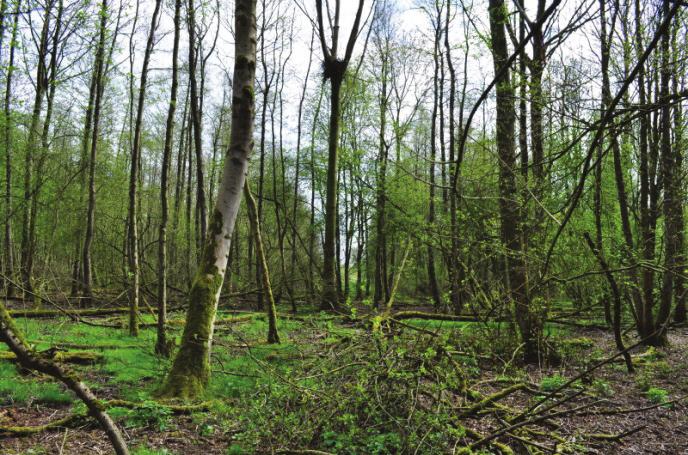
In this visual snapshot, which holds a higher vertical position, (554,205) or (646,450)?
(554,205)

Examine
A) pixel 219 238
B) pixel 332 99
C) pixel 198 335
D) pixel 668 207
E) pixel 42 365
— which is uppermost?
pixel 332 99

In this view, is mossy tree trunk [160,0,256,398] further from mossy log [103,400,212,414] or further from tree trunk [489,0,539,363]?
tree trunk [489,0,539,363]

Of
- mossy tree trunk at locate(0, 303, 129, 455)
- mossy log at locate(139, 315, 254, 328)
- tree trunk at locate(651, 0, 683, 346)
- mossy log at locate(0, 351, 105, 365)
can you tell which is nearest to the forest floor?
mossy log at locate(0, 351, 105, 365)

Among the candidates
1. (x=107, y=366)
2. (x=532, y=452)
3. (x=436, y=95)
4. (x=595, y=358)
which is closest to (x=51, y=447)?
(x=107, y=366)

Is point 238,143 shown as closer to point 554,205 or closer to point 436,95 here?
point 554,205

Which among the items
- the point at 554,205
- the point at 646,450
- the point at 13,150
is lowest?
the point at 646,450

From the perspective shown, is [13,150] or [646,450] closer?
[646,450]

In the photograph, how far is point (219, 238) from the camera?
5547mm

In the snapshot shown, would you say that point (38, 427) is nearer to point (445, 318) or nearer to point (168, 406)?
point (168, 406)

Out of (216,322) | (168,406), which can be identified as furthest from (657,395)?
(216,322)

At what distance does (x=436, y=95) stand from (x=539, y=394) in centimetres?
1978

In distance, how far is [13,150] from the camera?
51.0ft

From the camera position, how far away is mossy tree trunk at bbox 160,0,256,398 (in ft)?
17.9

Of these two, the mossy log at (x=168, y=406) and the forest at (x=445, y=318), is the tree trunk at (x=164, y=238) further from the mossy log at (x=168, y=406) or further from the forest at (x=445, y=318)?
the mossy log at (x=168, y=406)
